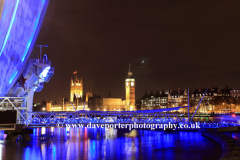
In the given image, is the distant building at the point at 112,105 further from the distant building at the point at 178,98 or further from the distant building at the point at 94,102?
the distant building at the point at 178,98

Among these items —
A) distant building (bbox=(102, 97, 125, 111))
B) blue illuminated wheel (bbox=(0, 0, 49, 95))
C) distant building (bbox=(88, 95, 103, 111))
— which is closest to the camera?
blue illuminated wheel (bbox=(0, 0, 49, 95))

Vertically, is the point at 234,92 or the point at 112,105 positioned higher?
the point at 234,92

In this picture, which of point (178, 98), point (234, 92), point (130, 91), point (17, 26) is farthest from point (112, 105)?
point (17, 26)

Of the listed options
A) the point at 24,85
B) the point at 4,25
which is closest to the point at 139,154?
the point at 4,25

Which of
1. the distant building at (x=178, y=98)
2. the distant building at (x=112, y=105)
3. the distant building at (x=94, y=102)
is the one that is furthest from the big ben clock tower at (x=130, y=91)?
the distant building at (x=178, y=98)

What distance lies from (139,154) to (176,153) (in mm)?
3380

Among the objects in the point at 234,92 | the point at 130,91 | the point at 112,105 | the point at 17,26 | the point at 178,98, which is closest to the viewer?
the point at 17,26

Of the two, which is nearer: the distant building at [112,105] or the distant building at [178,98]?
the distant building at [112,105]

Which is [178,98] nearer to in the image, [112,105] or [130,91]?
[130,91]

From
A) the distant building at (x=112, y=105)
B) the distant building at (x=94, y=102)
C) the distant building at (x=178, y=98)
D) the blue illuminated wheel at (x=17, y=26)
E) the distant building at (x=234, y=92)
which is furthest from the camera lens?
the distant building at (x=178, y=98)

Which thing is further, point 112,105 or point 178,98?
point 178,98

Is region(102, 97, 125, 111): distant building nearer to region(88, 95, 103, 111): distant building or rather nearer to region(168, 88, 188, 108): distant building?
region(88, 95, 103, 111): distant building

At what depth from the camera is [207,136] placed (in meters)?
41.1

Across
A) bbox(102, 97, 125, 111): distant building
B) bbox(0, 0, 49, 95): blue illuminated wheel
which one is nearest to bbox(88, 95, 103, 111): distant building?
bbox(102, 97, 125, 111): distant building
